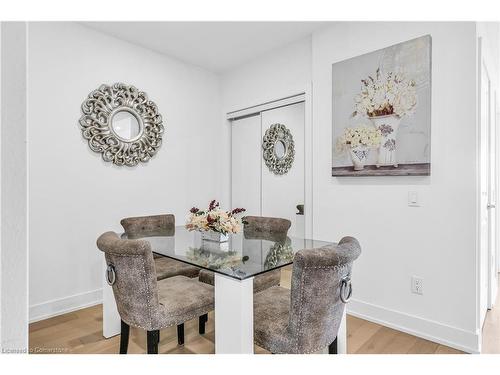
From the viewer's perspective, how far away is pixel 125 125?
119 inches

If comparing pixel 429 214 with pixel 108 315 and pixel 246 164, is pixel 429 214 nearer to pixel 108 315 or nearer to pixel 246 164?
pixel 246 164

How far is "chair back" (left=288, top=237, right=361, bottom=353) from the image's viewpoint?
123 cm

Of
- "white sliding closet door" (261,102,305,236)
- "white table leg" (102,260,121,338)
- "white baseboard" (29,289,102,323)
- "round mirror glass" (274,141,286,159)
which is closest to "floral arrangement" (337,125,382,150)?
"white sliding closet door" (261,102,305,236)

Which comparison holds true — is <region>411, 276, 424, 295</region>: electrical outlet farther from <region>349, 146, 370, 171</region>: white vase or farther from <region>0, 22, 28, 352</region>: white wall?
<region>0, 22, 28, 352</region>: white wall

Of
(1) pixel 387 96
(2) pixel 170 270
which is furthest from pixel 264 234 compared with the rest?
(1) pixel 387 96

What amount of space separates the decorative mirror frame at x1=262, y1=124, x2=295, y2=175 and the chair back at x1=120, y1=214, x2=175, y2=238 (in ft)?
4.44

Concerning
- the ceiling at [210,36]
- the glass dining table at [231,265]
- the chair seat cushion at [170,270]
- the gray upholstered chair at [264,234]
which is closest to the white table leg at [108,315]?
the glass dining table at [231,265]

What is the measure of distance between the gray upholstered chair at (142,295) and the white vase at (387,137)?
1.72 metres

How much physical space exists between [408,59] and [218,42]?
1851 millimetres

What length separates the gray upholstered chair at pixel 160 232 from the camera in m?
2.28

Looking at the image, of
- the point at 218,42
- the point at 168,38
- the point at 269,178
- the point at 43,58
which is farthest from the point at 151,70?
the point at 269,178

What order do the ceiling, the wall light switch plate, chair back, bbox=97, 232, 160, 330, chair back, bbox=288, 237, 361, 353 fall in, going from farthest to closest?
the ceiling, the wall light switch plate, chair back, bbox=97, 232, 160, 330, chair back, bbox=288, 237, 361, 353

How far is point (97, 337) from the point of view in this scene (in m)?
2.20

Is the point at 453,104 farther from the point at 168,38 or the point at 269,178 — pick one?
the point at 168,38
